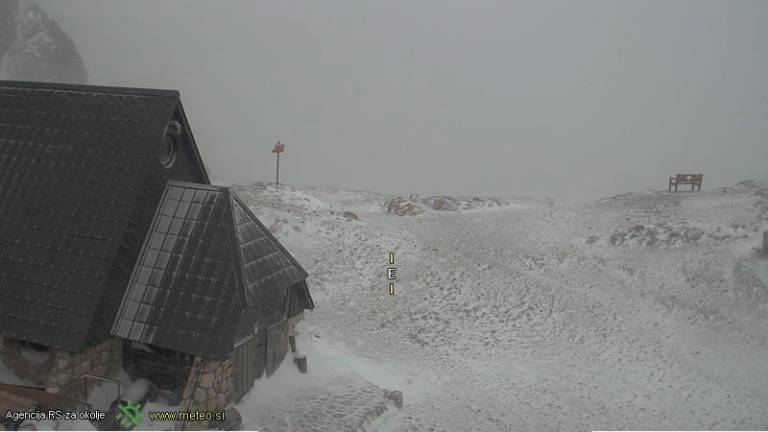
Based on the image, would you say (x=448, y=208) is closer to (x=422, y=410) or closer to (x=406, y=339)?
(x=406, y=339)

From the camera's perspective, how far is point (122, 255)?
12.2 metres

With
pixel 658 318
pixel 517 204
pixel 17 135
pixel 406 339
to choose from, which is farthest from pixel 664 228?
pixel 17 135

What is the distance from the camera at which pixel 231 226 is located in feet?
41.4

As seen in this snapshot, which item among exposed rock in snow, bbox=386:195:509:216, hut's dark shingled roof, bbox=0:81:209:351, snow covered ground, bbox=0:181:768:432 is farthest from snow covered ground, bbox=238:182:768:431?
hut's dark shingled roof, bbox=0:81:209:351

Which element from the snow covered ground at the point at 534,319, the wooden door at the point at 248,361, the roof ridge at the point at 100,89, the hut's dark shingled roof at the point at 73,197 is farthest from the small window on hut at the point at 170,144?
the snow covered ground at the point at 534,319

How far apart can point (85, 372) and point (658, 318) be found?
19.1 meters

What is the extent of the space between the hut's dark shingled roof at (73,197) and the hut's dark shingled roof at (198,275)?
426 mm

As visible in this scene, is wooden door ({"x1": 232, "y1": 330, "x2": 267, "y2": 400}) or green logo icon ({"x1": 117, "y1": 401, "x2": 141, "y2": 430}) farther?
wooden door ({"x1": 232, "y1": 330, "x2": 267, "y2": 400})

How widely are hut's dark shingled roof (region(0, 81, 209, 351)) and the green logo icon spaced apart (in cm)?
152

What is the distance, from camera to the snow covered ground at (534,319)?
15680mm

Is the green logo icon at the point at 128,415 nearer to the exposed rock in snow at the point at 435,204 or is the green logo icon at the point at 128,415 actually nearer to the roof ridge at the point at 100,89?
the roof ridge at the point at 100,89

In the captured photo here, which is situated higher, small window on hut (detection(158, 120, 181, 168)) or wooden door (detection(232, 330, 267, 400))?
small window on hut (detection(158, 120, 181, 168))

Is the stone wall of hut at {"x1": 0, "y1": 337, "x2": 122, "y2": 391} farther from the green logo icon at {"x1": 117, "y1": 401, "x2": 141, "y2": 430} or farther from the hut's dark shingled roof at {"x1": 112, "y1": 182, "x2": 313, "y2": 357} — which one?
the green logo icon at {"x1": 117, "y1": 401, "x2": 141, "y2": 430}

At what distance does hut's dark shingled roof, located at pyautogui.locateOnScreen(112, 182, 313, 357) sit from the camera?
11.6 meters
